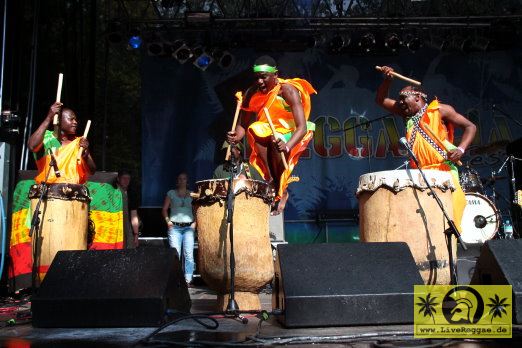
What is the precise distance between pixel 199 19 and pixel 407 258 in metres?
8.45

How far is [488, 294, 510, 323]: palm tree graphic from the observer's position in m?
3.35

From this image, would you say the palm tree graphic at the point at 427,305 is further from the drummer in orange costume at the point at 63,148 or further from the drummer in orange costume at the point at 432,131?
the drummer in orange costume at the point at 63,148

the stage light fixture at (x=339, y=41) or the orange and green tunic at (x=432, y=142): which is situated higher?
the stage light fixture at (x=339, y=41)

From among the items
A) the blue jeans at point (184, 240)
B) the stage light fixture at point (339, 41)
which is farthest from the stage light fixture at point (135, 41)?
the blue jeans at point (184, 240)

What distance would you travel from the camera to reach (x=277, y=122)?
5.09 meters

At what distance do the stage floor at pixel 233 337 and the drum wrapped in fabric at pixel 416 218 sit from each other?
2.99 ft

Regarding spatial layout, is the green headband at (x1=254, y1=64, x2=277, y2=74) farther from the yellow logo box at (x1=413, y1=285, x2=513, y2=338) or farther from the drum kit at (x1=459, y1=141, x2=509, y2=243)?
the drum kit at (x1=459, y1=141, x2=509, y2=243)

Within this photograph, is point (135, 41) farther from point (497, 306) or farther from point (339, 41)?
point (497, 306)

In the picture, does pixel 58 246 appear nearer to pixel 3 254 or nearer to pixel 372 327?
pixel 3 254

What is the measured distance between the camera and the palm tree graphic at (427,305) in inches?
133

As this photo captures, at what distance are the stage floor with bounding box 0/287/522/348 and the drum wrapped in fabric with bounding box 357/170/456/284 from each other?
2.99 feet

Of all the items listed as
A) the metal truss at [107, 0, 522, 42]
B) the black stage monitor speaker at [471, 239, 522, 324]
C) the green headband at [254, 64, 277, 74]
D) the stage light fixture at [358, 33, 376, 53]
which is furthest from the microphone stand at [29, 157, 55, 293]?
the stage light fixture at [358, 33, 376, 53]

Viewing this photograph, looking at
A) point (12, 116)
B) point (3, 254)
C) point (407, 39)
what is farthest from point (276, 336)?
point (407, 39)

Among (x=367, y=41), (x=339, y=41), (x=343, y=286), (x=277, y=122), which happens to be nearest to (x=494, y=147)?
(x=367, y=41)
